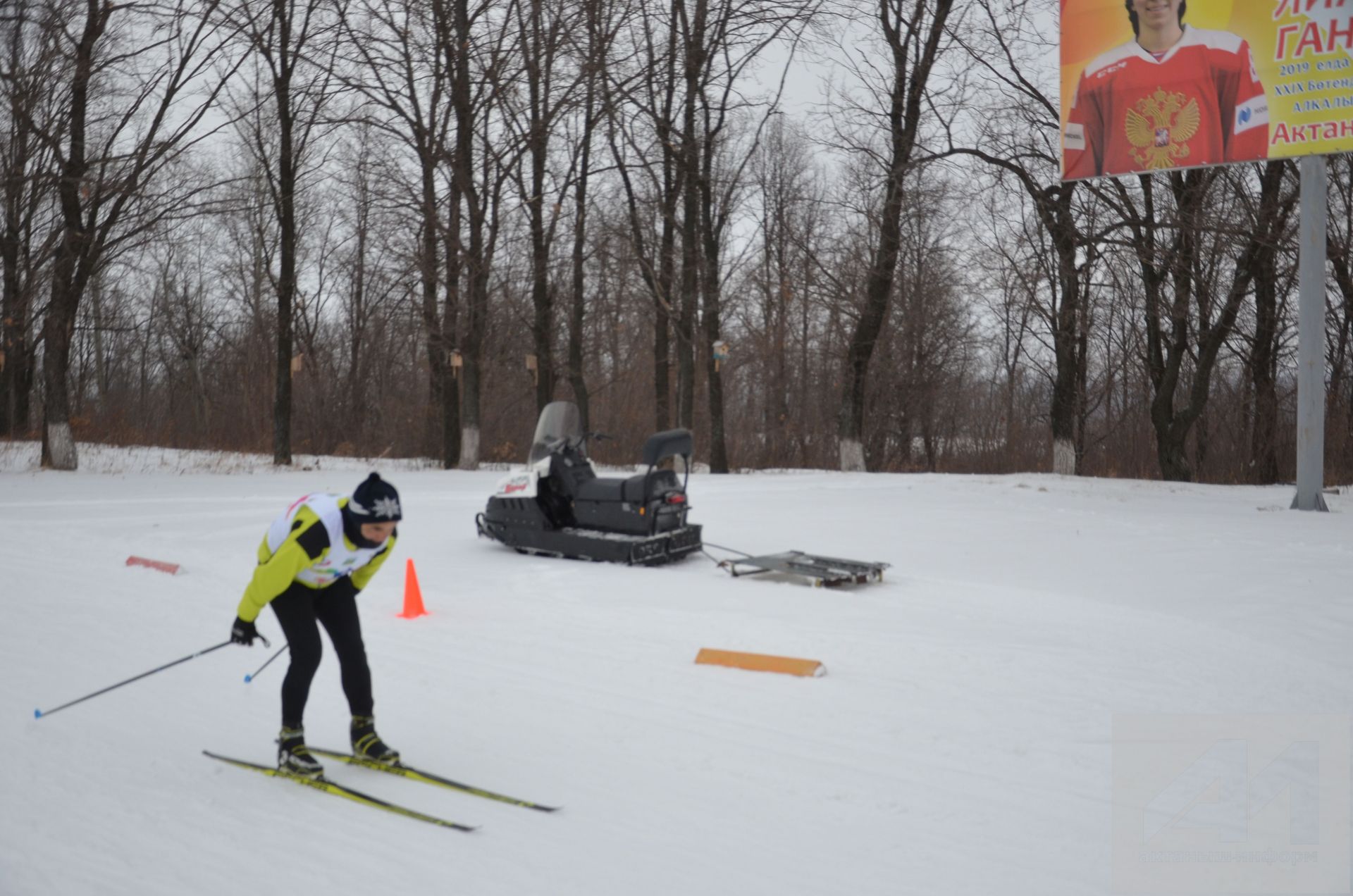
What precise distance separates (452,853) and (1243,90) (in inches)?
573

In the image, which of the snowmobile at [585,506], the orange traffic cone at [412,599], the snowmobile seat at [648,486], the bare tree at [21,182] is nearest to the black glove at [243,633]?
the orange traffic cone at [412,599]

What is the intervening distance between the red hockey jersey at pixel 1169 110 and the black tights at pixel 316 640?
13622 millimetres

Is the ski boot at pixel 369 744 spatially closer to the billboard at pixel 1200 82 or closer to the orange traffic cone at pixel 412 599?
the orange traffic cone at pixel 412 599

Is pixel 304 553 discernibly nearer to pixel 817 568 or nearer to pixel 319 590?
pixel 319 590

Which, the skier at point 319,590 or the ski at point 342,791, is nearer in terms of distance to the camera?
the ski at point 342,791

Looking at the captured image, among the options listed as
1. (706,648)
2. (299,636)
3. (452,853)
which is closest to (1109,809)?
(452,853)

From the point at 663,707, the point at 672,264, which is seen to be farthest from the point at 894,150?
the point at 663,707

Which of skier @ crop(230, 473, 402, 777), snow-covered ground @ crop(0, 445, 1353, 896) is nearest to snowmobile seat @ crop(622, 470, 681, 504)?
snow-covered ground @ crop(0, 445, 1353, 896)

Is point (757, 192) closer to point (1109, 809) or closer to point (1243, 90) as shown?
point (1243, 90)

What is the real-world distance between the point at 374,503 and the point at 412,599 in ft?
12.5

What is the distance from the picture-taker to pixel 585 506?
10.8 meters

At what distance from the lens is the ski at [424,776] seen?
4.39 m

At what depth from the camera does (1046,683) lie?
238 inches

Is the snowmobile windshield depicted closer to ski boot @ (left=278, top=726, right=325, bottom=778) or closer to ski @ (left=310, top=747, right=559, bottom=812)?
ski @ (left=310, top=747, right=559, bottom=812)
